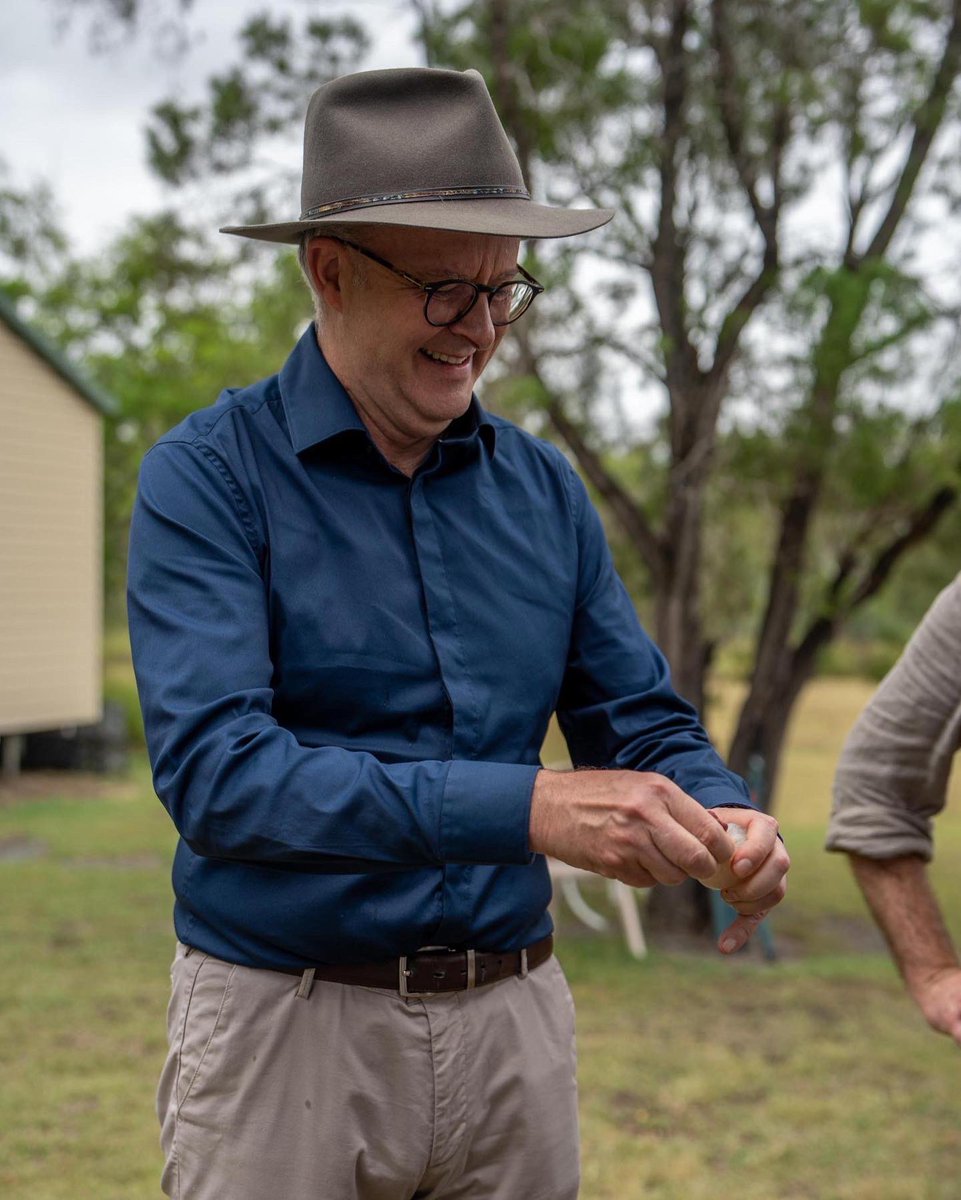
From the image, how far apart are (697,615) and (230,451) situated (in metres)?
6.96

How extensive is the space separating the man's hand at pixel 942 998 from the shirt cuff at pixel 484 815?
0.99m

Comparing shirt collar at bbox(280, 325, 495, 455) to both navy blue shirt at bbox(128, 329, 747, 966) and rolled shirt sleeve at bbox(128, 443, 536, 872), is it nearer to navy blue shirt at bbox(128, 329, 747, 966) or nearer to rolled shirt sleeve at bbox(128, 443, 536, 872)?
navy blue shirt at bbox(128, 329, 747, 966)

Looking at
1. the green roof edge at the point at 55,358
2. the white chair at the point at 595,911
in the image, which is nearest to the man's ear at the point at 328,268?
the white chair at the point at 595,911

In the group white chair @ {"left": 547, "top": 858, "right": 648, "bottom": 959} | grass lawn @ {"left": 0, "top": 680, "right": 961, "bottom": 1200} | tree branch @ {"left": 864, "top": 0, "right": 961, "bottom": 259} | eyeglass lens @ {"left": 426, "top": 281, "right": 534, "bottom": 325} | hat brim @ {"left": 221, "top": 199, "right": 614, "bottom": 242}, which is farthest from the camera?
white chair @ {"left": 547, "top": 858, "right": 648, "bottom": 959}

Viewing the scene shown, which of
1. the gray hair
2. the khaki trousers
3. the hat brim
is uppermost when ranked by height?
the hat brim

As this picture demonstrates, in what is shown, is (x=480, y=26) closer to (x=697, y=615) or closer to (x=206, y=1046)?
(x=697, y=615)

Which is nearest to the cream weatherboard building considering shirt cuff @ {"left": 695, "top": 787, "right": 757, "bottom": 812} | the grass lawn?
the grass lawn

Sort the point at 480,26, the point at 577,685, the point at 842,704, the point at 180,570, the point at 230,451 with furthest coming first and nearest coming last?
1. the point at 842,704
2. the point at 480,26
3. the point at 577,685
4. the point at 230,451
5. the point at 180,570

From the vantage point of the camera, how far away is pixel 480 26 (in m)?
7.91

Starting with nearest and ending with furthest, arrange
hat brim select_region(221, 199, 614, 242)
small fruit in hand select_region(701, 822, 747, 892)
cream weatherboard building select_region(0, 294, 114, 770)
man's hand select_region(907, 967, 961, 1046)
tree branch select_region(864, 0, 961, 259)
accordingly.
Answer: small fruit in hand select_region(701, 822, 747, 892)
hat brim select_region(221, 199, 614, 242)
man's hand select_region(907, 967, 961, 1046)
tree branch select_region(864, 0, 961, 259)
cream weatherboard building select_region(0, 294, 114, 770)

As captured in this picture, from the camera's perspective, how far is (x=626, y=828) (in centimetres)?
160

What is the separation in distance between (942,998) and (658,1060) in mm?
4402

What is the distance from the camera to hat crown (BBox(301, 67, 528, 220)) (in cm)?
195

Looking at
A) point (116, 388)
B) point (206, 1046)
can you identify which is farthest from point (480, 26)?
point (116, 388)
